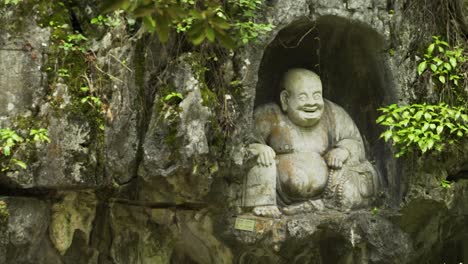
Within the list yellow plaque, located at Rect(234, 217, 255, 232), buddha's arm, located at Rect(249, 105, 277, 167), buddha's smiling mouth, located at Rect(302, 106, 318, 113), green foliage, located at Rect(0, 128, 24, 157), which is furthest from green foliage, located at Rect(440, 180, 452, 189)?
green foliage, located at Rect(0, 128, 24, 157)

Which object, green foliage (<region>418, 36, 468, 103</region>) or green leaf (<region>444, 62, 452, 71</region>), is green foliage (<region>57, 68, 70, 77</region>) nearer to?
green foliage (<region>418, 36, 468, 103</region>)

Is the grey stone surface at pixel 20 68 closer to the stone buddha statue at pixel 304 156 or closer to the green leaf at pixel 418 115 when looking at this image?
the stone buddha statue at pixel 304 156

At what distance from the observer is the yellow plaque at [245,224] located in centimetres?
684

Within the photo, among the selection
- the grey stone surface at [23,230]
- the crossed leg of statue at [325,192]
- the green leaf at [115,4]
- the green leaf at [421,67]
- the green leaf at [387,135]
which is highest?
the green leaf at [421,67]

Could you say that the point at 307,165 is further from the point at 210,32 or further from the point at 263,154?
the point at 210,32

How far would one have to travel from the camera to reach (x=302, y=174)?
23.7 ft

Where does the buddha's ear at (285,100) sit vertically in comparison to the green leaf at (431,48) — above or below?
below

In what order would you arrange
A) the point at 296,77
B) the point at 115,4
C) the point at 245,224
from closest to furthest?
the point at 115,4 → the point at 245,224 → the point at 296,77

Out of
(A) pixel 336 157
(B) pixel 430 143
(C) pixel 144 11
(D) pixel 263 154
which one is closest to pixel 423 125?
(B) pixel 430 143

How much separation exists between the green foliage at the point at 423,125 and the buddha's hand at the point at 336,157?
15.9 inches

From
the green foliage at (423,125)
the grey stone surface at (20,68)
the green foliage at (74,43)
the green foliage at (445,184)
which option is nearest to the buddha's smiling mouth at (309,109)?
the green foliage at (423,125)

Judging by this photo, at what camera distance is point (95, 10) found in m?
6.68

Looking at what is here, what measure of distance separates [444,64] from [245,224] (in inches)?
91.8

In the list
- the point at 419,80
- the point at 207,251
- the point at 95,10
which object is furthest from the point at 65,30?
the point at 419,80
